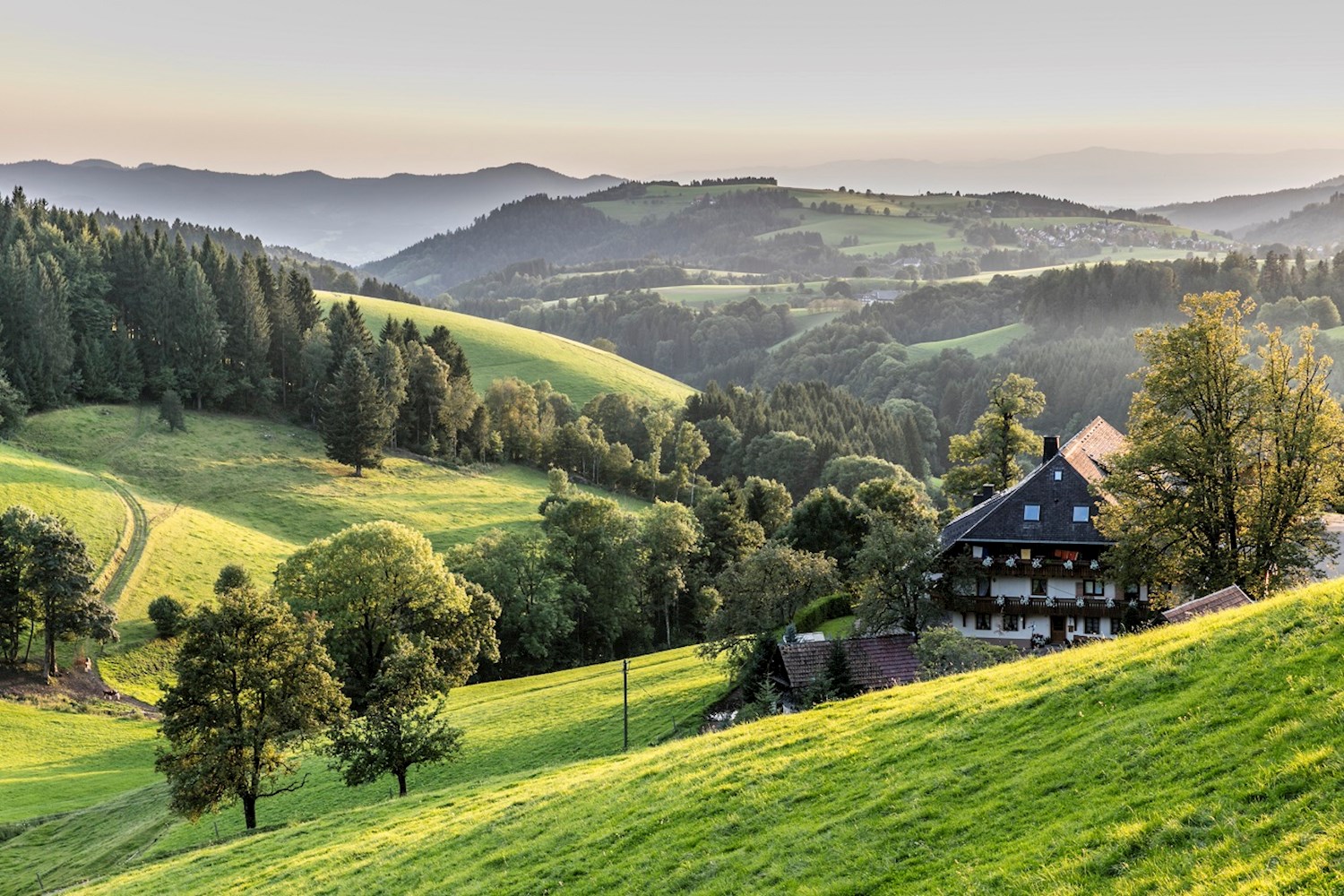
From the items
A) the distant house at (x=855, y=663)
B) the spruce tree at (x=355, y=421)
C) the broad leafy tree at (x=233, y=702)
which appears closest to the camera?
the broad leafy tree at (x=233, y=702)

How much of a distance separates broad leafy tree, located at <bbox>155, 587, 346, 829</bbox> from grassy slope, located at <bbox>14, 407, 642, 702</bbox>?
128 feet

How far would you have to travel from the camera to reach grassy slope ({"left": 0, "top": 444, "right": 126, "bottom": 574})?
296 ft

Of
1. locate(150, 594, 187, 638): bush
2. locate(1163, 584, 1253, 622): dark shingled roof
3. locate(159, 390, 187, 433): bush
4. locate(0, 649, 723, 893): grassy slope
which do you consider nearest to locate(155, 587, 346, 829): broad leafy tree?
locate(0, 649, 723, 893): grassy slope

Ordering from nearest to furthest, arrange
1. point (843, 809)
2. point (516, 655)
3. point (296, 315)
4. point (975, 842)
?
point (975, 842)
point (843, 809)
point (516, 655)
point (296, 315)

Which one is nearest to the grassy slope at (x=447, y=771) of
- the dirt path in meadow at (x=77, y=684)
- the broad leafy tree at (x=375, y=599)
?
the dirt path in meadow at (x=77, y=684)

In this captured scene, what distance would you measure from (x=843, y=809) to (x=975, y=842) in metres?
4.20

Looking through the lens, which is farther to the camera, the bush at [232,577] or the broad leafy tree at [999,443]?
the bush at [232,577]

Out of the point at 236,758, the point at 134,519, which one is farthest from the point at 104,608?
the point at 236,758

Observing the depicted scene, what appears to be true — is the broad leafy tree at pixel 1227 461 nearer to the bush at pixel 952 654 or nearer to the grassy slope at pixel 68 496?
the bush at pixel 952 654

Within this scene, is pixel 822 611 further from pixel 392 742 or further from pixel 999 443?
pixel 392 742

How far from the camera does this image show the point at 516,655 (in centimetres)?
9162

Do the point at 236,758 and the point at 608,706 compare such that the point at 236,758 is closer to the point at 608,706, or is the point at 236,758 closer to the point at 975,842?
the point at 608,706

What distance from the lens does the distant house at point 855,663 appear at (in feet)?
161

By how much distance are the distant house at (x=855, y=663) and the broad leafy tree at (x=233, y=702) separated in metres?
22.4
